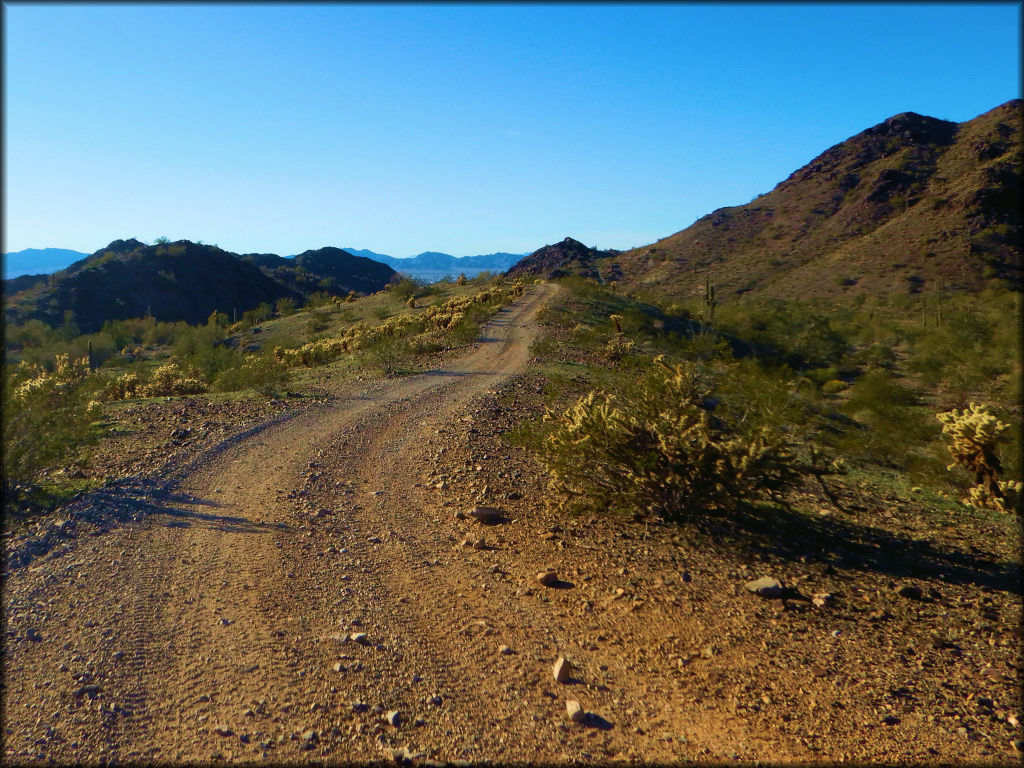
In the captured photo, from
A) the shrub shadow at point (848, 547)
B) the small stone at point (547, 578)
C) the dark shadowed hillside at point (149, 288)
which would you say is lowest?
the shrub shadow at point (848, 547)

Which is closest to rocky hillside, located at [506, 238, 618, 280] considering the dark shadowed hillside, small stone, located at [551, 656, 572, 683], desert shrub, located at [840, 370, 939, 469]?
the dark shadowed hillside

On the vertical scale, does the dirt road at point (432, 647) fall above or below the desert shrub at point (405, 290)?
below

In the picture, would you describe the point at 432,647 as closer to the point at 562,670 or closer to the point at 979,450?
the point at 562,670

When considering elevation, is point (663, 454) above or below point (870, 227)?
below

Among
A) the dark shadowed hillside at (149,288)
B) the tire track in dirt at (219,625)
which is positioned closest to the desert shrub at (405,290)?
the dark shadowed hillside at (149,288)

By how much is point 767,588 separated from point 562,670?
6.96 feet

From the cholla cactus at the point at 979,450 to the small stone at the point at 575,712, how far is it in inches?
239

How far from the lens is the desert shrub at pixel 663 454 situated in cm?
588

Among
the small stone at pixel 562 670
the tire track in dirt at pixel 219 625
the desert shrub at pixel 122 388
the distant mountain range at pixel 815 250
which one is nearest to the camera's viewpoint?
the tire track in dirt at pixel 219 625

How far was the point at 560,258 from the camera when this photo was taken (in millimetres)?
67312

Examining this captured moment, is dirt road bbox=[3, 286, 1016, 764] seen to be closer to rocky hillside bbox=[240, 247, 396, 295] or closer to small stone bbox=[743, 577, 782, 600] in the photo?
small stone bbox=[743, 577, 782, 600]

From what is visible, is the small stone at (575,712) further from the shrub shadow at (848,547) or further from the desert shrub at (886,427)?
the desert shrub at (886,427)

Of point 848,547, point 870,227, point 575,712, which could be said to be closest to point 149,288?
point 870,227

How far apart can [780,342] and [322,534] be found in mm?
22797
